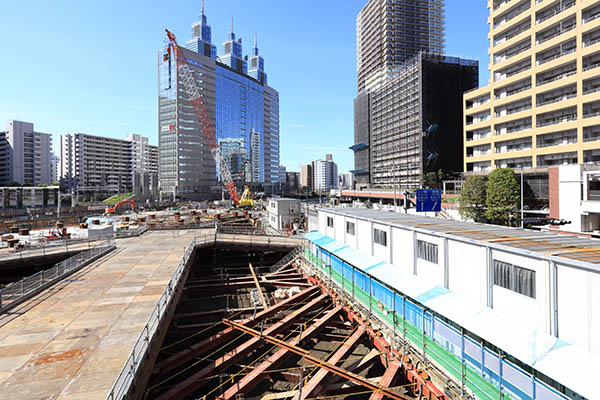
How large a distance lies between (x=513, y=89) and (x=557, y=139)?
1328 centimetres

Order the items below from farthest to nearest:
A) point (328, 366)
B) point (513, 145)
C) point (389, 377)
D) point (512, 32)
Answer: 1. point (512, 32)
2. point (513, 145)
3. point (328, 366)
4. point (389, 377)

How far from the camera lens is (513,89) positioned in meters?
58.2

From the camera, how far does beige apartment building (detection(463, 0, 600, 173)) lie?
4619 centimetres

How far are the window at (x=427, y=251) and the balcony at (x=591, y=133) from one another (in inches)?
1767

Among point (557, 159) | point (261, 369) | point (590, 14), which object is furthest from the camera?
point (557, 159)

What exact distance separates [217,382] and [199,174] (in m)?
168

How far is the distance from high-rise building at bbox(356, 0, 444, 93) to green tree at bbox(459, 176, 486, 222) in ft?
306

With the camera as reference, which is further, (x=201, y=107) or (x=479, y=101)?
(x=201, y=107)

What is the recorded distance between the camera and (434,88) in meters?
101

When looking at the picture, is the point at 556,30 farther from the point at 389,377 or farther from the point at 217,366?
the point at 217,366

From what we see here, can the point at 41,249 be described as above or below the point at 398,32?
below

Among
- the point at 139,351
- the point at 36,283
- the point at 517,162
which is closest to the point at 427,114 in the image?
the point at 517,162

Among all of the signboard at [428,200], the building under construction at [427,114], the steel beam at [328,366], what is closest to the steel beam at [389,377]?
the steel beam at [328,366]

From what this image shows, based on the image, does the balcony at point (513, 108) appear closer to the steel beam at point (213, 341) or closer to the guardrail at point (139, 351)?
the steel beam at point (213, 341)
